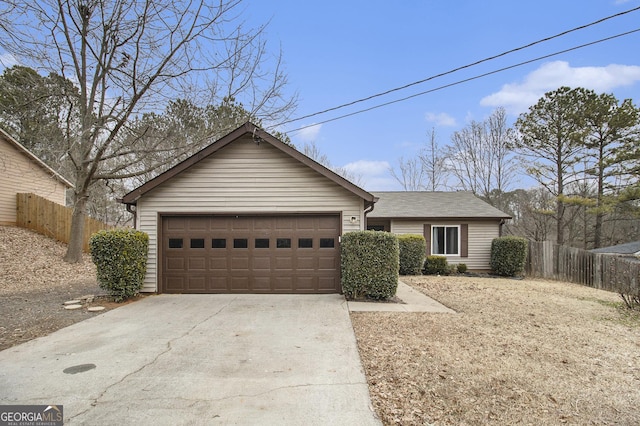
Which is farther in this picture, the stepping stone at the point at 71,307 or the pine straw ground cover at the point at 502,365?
the stepping stone at the point at 71,307

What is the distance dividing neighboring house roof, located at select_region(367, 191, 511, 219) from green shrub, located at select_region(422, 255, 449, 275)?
6.71 ft

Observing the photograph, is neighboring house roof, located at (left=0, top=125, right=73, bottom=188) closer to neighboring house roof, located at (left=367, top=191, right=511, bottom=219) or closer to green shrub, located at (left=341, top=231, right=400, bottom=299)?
green shrub, located at (left=341, top=231, right=400, bottom=299)

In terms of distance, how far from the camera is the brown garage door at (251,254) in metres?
9.25

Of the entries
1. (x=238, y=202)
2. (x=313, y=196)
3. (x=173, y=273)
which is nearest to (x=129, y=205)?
(x=173, y=273)

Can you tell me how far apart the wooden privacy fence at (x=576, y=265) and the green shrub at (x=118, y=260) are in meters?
14.3

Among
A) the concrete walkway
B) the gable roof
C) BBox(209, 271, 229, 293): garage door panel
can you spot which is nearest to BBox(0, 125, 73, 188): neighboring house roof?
the gable roof

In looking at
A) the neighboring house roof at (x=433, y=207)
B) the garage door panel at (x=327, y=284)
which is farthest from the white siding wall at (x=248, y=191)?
the neighboring house roof at (x=433, y=207)

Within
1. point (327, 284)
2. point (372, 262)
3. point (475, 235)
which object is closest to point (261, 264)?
point (327, 284)

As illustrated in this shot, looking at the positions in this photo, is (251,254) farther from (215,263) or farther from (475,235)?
(475,235)

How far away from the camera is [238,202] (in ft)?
30.5

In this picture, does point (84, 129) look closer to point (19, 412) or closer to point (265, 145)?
point (265, 145)

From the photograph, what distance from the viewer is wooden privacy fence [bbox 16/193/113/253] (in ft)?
52.4

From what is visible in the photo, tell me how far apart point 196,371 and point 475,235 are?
15.0m

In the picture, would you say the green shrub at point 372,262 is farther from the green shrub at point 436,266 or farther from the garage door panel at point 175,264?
the green shrub at point 436,266
